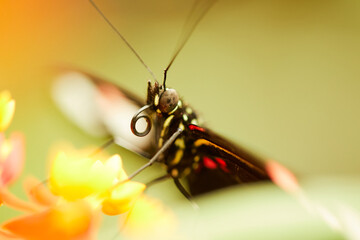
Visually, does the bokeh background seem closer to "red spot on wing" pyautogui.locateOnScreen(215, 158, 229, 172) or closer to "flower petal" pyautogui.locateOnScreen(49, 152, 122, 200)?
"red spot on wing" pyautogui.locateOnScreen(215, 158, 229, 172)

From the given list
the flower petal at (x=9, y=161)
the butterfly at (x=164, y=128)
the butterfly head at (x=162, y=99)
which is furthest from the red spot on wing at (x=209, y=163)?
the flower petal at (x=9, y=161)

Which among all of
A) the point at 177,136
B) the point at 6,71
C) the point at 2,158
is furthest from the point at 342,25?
the point at 2,158

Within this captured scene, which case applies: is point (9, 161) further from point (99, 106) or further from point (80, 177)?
point (99, 106)

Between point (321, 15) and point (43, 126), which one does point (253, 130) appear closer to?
point (321, 15)

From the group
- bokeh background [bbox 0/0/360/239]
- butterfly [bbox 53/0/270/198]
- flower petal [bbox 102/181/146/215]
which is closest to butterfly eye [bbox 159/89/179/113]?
butterfly [bbox 53/0/270/198]

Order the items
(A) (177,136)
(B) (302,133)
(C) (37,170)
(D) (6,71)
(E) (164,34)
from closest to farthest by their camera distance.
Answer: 1. (A) (177,136)
2. (C) (37,170)
3. (D) (6,71)
4. (E) (164,34)
5. (B) (302,133)

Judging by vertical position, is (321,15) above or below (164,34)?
below
